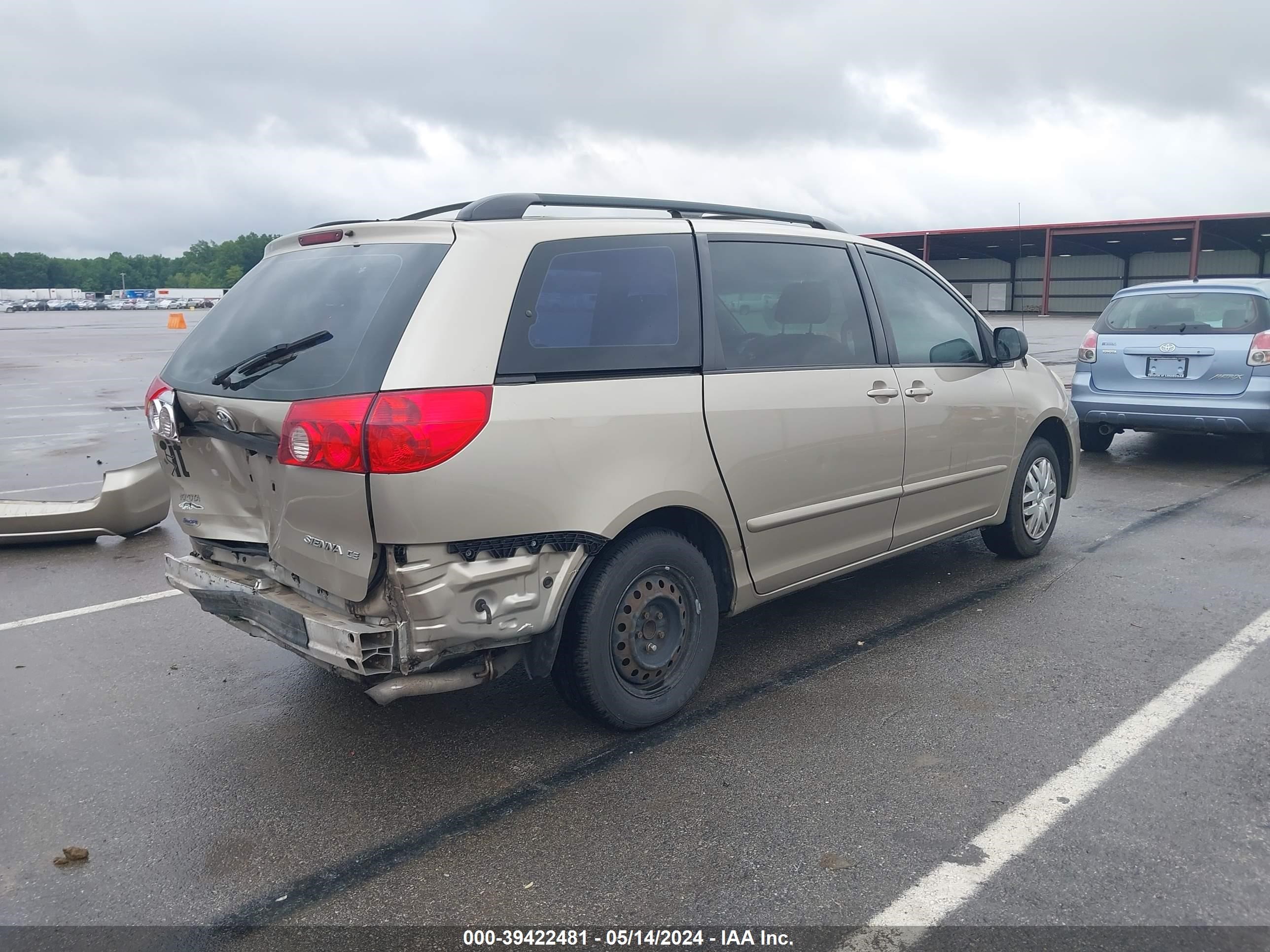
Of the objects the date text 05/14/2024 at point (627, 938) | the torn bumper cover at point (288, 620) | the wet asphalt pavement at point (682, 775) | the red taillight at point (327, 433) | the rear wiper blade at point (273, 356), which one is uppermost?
the rear wiper blade at point (273, 356)

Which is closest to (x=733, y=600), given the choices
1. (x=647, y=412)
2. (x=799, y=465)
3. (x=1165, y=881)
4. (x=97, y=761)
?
(x=799, y=465)

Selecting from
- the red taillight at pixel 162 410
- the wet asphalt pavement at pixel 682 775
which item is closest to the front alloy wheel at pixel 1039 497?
the wet asphalt pavement at pixel 682 775

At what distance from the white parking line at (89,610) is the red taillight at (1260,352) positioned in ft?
27.0

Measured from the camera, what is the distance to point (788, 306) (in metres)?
4.30

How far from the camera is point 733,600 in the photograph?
159 inches

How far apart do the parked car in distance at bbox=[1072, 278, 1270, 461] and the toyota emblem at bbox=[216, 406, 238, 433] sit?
7.78m

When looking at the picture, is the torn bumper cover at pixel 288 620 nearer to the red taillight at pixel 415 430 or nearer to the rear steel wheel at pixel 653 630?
the red taillight at pixel 415 430

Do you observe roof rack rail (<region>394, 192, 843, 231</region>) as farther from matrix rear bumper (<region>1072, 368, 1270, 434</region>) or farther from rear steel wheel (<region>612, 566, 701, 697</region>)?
matrix rear bumper (<region>1072, 368, 1270, 434</region>)

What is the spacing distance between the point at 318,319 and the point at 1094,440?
850 centimetres

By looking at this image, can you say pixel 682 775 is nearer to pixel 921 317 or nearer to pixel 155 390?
pixel 155 390

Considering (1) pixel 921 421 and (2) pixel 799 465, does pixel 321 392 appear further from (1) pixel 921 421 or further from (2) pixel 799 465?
(1) pixel 921 421

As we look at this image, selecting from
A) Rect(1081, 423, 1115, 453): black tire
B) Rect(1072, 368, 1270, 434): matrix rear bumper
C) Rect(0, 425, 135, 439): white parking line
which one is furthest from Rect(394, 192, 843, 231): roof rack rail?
Rect(0, 425, 135, 439): white parking line

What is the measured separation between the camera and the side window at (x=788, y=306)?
4.01m

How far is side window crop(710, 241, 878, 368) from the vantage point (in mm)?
4012
